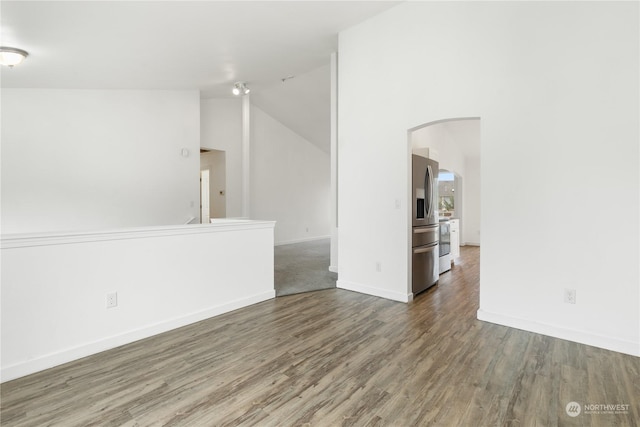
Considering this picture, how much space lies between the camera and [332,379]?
2.11 m

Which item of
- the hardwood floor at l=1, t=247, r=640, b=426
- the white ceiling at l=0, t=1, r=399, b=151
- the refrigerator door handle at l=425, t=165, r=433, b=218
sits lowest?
the hardwood floor at l=1, t=247, r=640, b=426

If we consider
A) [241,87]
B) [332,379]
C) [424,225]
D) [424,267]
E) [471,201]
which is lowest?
[332,379]

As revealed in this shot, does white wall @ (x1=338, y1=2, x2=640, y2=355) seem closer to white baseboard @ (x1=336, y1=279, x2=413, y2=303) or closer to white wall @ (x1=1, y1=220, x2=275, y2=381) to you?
white baseboard @ (x1=336, y1=279, x2=413, y2=303)

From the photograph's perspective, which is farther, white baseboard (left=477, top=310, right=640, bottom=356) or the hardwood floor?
white baseboard (left=477, top=310, right=640, bottom=356)

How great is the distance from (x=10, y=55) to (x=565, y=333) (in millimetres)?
6192

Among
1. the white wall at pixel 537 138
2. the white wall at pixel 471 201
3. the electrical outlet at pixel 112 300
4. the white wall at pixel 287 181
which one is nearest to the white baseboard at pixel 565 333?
the white wall at pixel 537 138

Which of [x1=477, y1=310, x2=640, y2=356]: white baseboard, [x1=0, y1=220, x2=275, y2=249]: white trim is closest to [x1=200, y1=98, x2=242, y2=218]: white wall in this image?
[x1=0, y1=220, x2=275, y2=249]: white trim

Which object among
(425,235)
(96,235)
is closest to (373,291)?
(425,235)

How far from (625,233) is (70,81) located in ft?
22.6

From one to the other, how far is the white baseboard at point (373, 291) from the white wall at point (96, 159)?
11.9 ft

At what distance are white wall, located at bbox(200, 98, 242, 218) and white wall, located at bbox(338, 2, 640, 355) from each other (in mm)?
4557

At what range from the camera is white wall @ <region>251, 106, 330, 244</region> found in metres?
8.12

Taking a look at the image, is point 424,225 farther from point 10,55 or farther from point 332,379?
point 10,55

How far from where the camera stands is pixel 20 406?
1834mm
